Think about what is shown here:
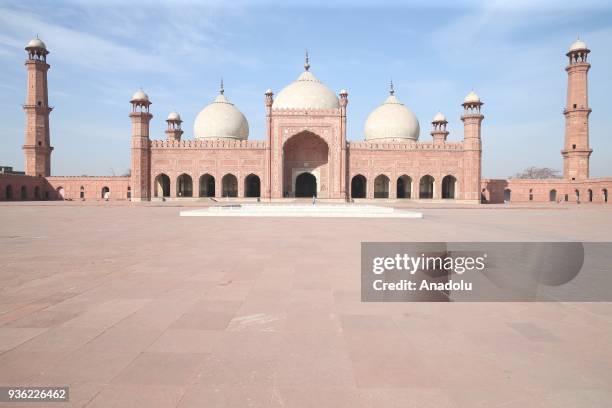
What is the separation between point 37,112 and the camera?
24.7 metres

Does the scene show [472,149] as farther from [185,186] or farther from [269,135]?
[185,186]

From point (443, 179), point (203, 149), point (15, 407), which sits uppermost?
point (203, 149)

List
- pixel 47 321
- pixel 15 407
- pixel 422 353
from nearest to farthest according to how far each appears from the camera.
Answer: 1. pixel 15 407
2. pixel 422 353
3. pixel 47 321

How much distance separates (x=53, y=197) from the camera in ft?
84.5

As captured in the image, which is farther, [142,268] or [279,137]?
[279,137]

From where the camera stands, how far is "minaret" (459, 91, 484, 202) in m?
22.8

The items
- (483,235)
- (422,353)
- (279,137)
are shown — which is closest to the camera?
(422,353)

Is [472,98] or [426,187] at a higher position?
[472,98]

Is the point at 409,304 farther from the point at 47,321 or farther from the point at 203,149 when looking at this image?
the point at 203,149

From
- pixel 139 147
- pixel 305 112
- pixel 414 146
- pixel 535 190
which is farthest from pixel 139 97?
pixel 535 190

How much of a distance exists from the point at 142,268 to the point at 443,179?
80.5 feet

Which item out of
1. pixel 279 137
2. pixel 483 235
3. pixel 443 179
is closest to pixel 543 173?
pixel 443 179

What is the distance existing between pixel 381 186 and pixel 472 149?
609 centimetres

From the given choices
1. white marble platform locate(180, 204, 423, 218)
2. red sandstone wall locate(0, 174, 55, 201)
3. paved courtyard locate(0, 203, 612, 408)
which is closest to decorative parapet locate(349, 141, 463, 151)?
white marble platform locate(180, 204, 423, 218)
